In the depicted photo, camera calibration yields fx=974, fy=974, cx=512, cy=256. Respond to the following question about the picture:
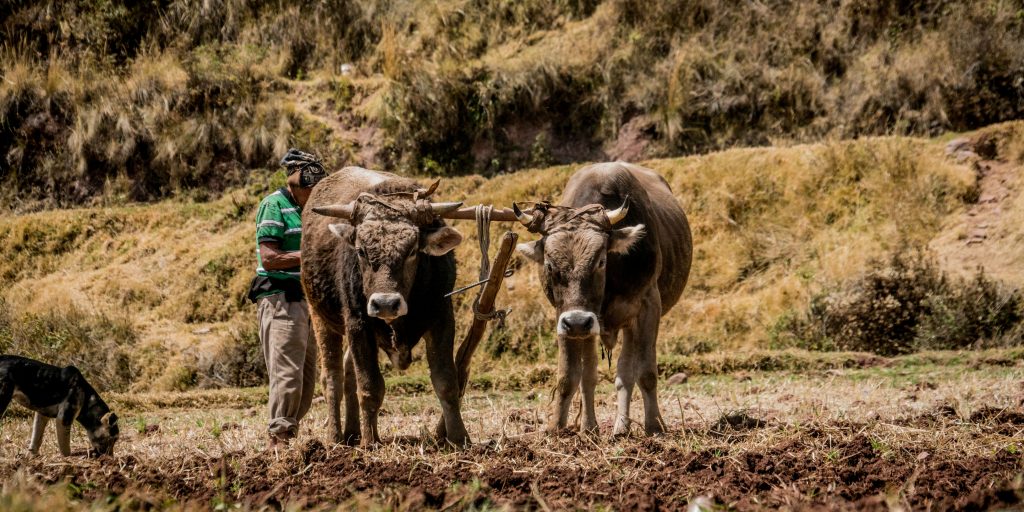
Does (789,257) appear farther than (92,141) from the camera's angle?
No

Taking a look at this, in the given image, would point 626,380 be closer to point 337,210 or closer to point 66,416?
point 337,210

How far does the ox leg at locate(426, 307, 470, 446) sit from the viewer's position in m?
6.97

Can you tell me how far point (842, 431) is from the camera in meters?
6.69

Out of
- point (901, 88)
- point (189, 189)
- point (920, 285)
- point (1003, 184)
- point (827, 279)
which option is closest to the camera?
point (920, 285)

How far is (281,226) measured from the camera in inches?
308

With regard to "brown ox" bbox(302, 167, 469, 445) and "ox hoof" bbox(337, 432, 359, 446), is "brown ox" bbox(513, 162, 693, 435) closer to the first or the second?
"brown ox" bbox(302, 167, 469, 445)

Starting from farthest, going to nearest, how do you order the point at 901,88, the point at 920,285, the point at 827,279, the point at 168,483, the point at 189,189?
1. the point at 189,189
2. the point at 901,88
3. the point at 827,279
4. the point at 920,285
5. the point at 168,483

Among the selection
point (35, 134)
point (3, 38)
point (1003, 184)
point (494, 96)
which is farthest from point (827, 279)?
point (3, 38)

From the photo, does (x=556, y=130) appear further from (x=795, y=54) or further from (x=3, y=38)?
(x=3, y=38)

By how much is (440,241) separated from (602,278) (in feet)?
4.13

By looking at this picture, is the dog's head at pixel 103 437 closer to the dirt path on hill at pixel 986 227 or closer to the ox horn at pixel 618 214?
the ox horn at pixel 618 214

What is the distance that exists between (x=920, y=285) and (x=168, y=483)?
1112 cm

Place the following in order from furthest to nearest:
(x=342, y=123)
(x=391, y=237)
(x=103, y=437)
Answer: (x=342, y=123) → (x=103, y=437) → (x=391, y=237)

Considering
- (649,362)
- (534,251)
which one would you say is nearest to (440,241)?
(534,251)
